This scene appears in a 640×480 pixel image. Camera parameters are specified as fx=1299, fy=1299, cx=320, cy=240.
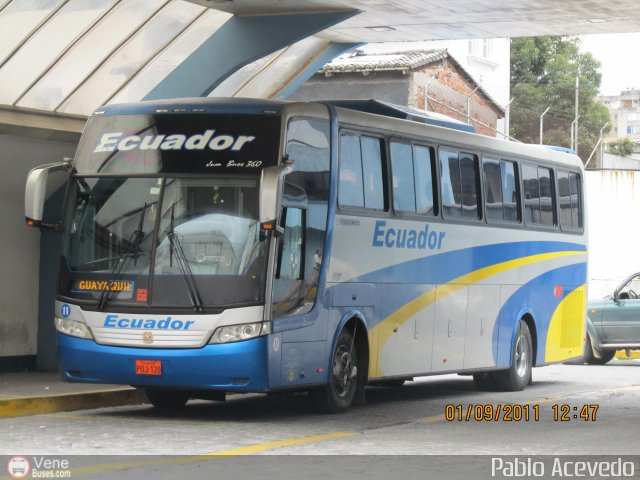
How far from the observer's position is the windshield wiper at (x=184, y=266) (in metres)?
13.2

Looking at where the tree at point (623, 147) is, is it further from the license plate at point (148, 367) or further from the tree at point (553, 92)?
the license plate at point (148, 367)

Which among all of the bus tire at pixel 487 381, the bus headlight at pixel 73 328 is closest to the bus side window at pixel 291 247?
the bus headlight at pixel 73 328

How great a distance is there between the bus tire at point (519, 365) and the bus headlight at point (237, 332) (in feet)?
23.0

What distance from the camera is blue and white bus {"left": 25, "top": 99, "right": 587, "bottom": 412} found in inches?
520

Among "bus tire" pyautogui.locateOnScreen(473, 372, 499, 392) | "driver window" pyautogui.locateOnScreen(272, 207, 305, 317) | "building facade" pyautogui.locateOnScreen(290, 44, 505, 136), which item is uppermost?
"building facade" pyautogui.locateOnScreen(290, 44, 505, 136)

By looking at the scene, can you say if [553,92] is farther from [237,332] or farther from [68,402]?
[237,332]

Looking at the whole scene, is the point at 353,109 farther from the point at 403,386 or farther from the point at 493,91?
the point at 493,91

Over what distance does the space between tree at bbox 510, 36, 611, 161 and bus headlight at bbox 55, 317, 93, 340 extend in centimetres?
5778

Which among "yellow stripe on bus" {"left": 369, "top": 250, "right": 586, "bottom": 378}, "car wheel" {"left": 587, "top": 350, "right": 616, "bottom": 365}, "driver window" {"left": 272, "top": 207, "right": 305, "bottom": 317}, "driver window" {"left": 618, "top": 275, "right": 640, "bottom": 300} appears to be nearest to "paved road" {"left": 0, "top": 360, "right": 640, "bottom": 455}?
"yellow stripe on bus" {"left": 369, "top": 250, "right": 586, "bottom": 378}

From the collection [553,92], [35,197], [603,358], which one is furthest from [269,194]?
[553,92]

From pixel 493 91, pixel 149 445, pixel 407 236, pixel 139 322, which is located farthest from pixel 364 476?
pixel 493 91

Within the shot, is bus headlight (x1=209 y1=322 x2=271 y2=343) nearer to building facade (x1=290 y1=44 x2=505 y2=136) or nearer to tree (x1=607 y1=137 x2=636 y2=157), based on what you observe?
building facade (x1=290 y1=44 x2=505 y2=136)

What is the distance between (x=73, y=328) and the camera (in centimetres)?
1377

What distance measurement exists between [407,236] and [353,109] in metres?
1.69
